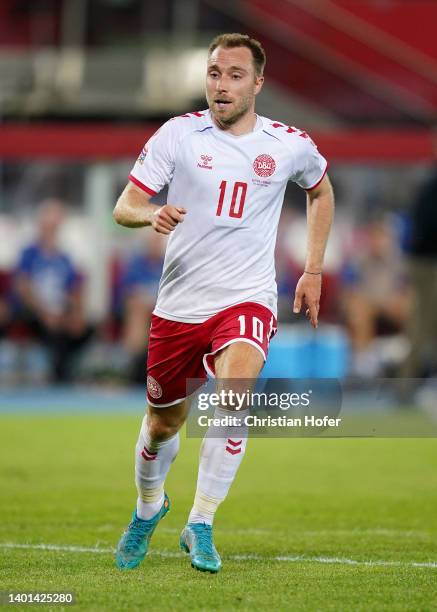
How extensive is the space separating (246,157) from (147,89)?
20.5 metres

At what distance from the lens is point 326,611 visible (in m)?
5.58

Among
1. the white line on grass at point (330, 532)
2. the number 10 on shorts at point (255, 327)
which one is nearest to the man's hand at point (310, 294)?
the number 10 on shorts at point (255, 327)

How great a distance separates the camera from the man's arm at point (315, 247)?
23.2 feet

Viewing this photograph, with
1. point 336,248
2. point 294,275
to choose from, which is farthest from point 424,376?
point 336,248

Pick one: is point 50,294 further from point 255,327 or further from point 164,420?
point 255,327

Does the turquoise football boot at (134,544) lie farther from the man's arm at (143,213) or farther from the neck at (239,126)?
the neck at (239,126)

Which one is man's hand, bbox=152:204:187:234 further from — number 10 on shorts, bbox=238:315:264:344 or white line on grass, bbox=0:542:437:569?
white line on grass, bbox=0:542:437:569

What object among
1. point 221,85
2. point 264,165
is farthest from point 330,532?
point 221,85

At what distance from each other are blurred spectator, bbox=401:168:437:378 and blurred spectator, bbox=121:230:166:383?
3.69 metres

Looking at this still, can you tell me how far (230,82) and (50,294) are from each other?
1207 centimetres

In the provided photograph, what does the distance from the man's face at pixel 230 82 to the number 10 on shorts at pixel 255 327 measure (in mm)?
963

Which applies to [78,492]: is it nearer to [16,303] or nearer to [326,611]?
[326,611]

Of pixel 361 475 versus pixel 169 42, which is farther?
pixel 169 42

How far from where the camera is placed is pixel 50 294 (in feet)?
61.1
